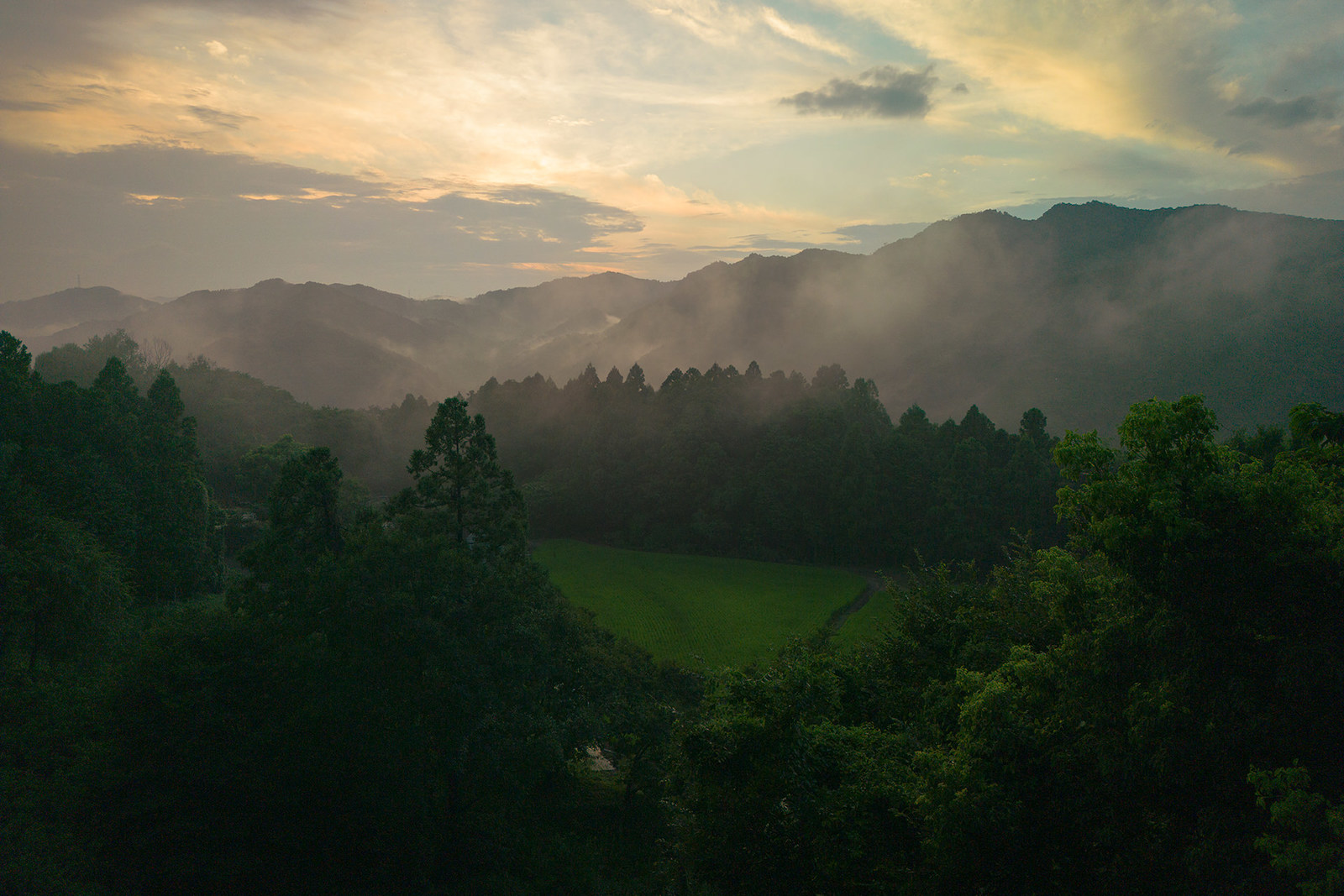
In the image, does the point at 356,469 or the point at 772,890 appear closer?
the point at 772,890

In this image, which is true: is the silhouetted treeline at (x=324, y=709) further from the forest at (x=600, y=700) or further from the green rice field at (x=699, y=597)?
the green rice field at (x=699, y=597)

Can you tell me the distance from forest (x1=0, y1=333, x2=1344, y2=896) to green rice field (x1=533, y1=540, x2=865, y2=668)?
16.1 meters

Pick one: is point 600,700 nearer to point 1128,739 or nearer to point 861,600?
point 1128,739

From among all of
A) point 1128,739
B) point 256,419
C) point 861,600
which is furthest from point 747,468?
point 256,419

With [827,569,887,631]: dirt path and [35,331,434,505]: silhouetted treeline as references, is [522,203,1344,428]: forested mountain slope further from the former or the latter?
[35,331,434,505]: silhouetted treeline

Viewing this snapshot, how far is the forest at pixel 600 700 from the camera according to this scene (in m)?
10.5

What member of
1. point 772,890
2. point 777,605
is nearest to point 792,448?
point 777,605

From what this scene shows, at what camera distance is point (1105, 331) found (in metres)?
155

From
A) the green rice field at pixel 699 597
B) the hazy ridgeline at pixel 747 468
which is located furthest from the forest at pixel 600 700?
the hazy ridgeline at pixel 747 468

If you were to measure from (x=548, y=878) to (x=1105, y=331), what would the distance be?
167519mm

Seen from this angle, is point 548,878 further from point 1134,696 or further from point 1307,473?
point 1307,473

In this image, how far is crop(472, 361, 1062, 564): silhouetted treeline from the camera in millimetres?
70062

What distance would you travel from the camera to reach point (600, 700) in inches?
1170

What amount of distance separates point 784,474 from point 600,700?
Answer: 53.1m
